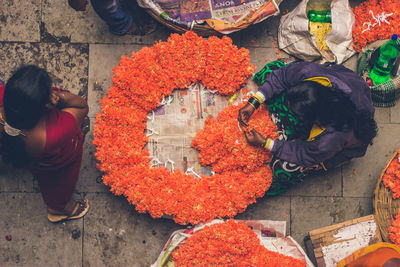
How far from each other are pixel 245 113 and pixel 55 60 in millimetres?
1816

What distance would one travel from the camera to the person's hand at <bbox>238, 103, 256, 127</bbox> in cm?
277

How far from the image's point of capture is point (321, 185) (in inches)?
127

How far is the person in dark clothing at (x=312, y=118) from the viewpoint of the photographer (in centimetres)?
232

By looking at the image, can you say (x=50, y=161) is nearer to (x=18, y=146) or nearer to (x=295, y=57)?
(x=18, y=146)

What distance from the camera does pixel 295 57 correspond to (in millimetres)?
3229

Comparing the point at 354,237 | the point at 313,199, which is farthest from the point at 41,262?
the point at 354,237

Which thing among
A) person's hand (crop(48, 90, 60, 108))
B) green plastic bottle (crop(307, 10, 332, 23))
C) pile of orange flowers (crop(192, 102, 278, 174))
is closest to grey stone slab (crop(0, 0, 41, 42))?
person's hand (crop(48, 90, 60, 108))

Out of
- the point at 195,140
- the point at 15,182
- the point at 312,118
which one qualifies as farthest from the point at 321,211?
the point at 15,182

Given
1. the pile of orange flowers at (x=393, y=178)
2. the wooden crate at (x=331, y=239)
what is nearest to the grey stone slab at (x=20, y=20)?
the wooden crate at (x=331, y=239)

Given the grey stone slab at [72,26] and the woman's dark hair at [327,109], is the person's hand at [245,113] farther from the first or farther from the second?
the grey stone slab at [72,26]

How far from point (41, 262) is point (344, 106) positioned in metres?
2.86

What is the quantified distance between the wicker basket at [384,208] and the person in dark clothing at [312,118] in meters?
0.46

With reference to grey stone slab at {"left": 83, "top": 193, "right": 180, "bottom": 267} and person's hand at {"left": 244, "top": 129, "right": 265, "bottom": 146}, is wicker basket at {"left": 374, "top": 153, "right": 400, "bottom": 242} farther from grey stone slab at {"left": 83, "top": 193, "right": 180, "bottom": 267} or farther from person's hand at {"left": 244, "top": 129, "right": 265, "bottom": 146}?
grey stone slab at {"left": 83, "top": 193, "right": 180, "bottom": 267}

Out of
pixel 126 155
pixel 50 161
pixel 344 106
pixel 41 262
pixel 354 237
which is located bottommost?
pixel 41 262
